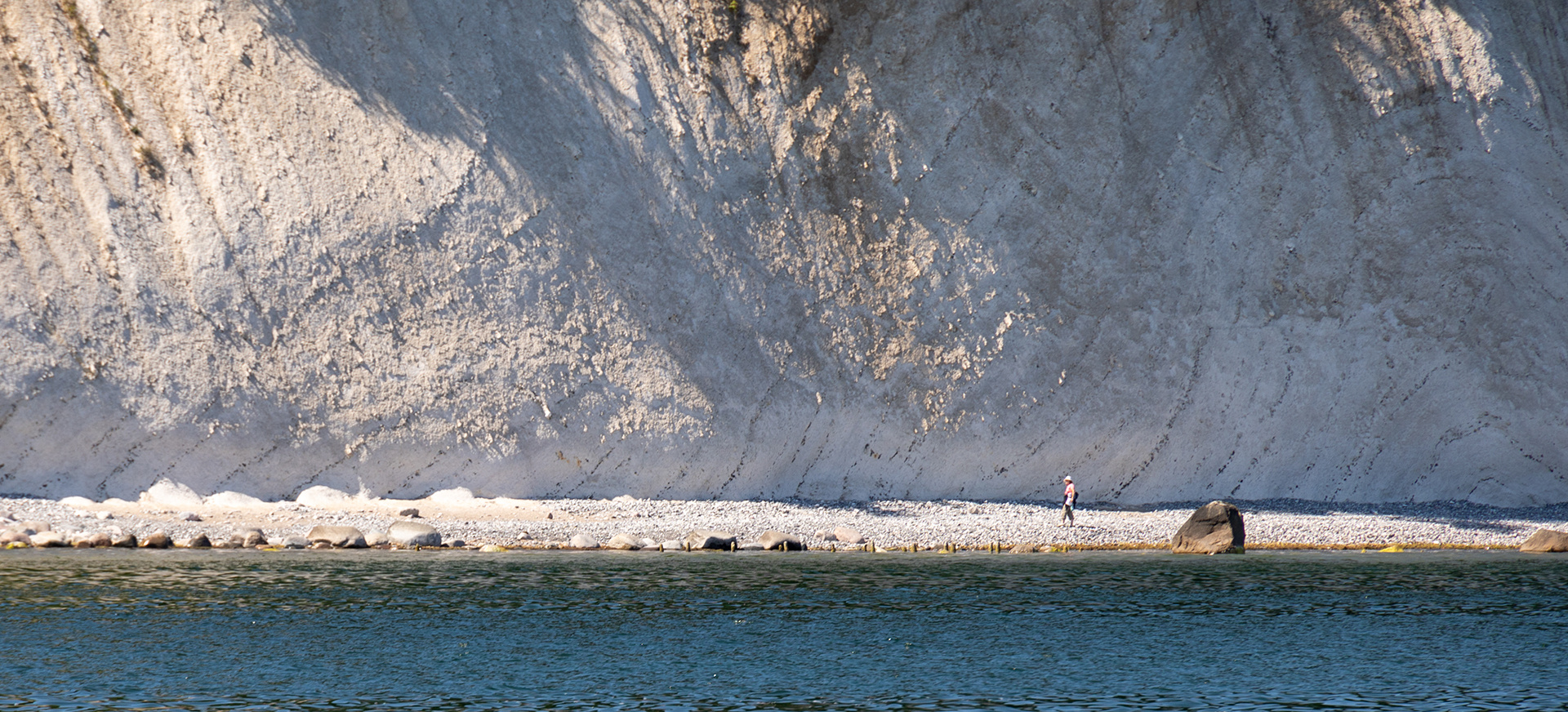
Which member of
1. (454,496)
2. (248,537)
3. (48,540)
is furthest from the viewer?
(454,496)

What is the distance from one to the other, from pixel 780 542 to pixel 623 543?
2.49m

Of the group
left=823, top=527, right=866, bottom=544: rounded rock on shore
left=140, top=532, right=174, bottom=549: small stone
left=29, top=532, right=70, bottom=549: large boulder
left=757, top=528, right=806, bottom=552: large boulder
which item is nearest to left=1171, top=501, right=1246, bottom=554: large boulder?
left=823, top=527, right=866, bottom=544: rounded rock on shore

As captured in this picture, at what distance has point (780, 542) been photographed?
20.6 metres

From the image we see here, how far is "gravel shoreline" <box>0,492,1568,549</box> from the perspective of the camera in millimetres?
20375

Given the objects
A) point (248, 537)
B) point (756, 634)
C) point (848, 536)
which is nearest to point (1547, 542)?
point (848, 536)

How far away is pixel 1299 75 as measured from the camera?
27391 mm

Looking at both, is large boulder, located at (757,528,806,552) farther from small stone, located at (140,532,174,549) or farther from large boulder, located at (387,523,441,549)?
small stone, located at (140,532,174,549)

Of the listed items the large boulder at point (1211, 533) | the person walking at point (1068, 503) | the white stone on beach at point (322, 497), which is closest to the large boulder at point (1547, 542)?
the large boulder at point (1211, 533)

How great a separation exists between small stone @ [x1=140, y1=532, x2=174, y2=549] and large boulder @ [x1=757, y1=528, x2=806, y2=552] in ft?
29.2

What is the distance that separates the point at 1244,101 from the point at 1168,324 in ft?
17.2

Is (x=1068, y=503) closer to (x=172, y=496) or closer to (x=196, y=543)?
(x=196, y=543)

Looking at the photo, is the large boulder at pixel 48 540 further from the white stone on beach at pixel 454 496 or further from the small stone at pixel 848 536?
the small stone at pixel 848 536

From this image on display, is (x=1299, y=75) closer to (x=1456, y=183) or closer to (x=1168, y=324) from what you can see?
(x=1456, y=183)

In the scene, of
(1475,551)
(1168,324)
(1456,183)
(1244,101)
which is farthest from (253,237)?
(1456,183)
